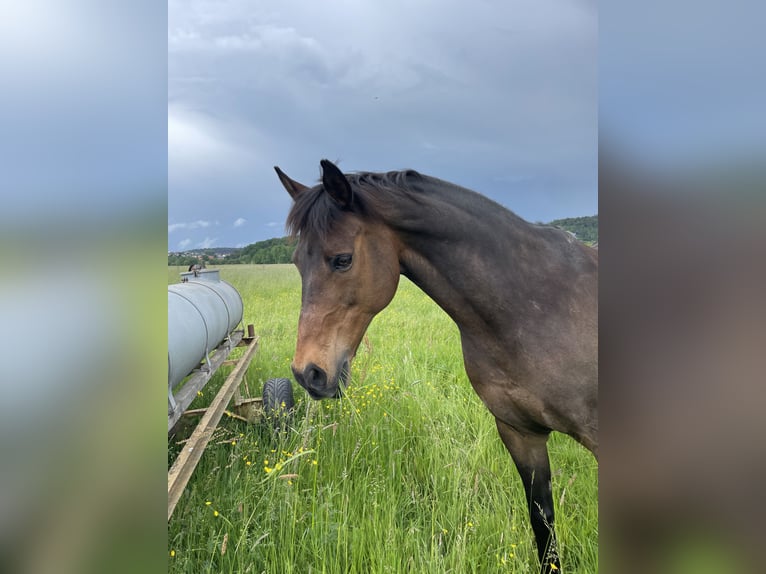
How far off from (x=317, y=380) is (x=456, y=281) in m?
0.66

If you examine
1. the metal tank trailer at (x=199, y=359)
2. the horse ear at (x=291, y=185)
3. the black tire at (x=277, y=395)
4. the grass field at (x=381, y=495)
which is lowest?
the grass field at (x=381, y=495)

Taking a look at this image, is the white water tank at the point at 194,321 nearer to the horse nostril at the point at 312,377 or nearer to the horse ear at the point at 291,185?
the horse nostril at the point at 312,377

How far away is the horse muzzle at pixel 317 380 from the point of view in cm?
145

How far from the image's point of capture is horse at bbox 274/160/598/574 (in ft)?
4.80

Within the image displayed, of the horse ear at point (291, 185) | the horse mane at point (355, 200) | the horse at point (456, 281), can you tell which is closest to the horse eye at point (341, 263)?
the horse at point (456, 281)

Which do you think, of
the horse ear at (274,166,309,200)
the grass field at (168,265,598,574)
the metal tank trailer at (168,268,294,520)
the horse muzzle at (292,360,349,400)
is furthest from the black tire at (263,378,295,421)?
the horse ear at (274,166,309,200)

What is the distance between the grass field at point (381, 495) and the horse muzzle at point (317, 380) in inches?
13.3

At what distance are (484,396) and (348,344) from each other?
66cm

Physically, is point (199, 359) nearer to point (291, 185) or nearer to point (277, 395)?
point (277, 395)

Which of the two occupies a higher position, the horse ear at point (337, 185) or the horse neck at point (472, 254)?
the horse ear at point (337, 185)

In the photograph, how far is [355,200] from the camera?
1.51 m

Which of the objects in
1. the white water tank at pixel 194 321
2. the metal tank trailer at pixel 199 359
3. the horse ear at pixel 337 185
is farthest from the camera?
the white water tank at pixel 194 321
